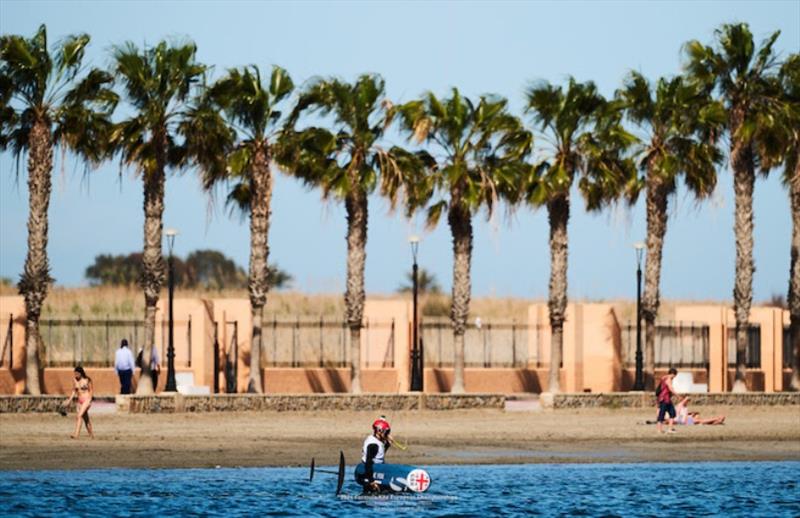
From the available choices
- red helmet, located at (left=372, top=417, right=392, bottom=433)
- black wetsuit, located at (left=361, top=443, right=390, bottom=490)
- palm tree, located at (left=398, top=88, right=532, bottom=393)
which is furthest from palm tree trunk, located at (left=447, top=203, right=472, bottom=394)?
red helmet, located at (left=372, top=417, right=392, bottom=433)

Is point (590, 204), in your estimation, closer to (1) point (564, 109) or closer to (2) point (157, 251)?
(1) point (564, 109)

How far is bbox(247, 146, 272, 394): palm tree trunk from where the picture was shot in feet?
158

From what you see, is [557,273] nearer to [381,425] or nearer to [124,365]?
[124,365]

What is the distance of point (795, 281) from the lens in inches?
2092

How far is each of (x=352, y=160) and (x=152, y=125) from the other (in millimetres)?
5822

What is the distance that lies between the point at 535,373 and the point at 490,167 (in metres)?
8.58

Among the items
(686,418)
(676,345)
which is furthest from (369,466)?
(676,345)

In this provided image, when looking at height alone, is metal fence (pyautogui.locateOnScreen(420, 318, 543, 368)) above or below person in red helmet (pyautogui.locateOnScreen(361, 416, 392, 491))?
above

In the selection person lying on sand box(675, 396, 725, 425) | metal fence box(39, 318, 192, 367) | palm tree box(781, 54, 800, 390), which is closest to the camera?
person lying on sand box(675, 396, 725, 425)

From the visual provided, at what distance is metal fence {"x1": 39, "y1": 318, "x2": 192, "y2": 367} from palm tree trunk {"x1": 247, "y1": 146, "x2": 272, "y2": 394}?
359 centimetres

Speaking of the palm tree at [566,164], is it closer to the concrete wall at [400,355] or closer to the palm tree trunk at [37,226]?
the concrete wall at [400,355]

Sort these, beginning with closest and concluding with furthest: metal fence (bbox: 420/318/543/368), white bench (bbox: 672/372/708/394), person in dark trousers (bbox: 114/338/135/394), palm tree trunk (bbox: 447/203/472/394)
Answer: person in dark trousers (bbox: 114/338/135/394) → white bench (bbox: 672/372/708/394) → palm tree trunk (bbox: 447/203/472/394) → metal fence (bbox: 420/318/543/368)

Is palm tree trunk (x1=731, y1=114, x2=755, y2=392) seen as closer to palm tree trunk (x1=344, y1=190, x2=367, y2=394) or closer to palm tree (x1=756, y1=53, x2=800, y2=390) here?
palm tree (x1=756, y1=53, x2=800, y2=390)

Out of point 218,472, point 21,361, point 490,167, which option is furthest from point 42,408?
point 490,167
